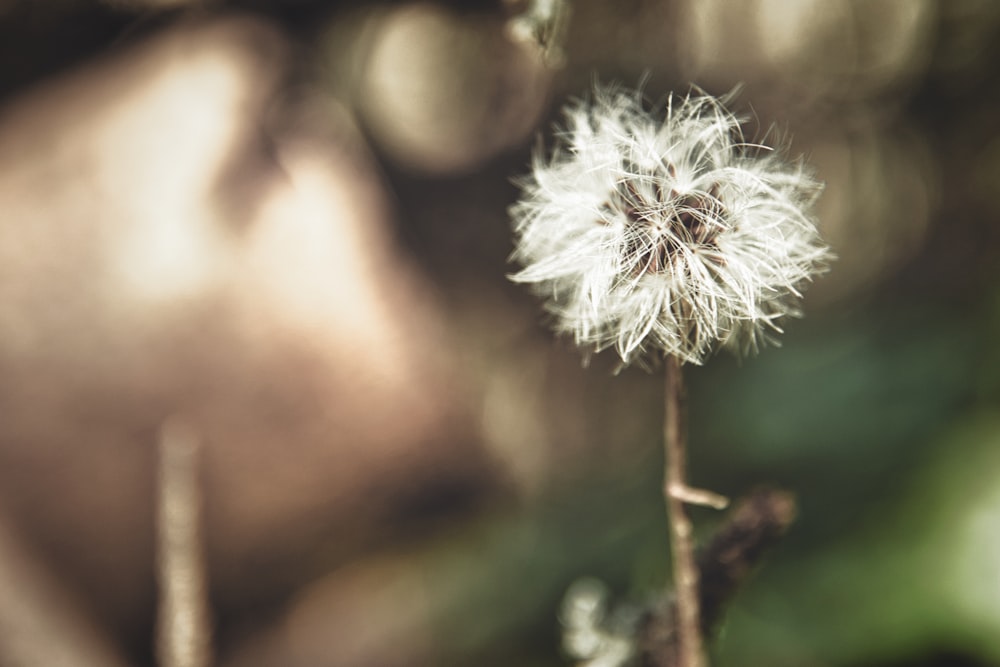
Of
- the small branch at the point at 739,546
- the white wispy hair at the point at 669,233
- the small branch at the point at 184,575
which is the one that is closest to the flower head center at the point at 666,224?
the white wispy hair at the point at 669,233

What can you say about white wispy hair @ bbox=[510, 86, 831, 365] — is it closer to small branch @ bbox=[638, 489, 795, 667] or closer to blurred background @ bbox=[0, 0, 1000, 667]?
small branch @ bbox=[638, 489, 795, 667]

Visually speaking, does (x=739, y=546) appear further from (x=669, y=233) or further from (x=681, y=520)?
(x=669, y=233)

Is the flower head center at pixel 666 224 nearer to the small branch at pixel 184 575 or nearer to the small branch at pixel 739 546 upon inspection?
the small branch at pixel 739 546

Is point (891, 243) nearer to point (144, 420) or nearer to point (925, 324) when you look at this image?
point (925, 324)

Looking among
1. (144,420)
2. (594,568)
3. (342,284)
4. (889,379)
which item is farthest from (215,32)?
(889,379)

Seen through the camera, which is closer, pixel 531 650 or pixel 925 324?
pixel 531 650

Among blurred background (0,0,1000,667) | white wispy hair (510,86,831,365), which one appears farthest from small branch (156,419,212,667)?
white wispy hair (510,86,831,365)
